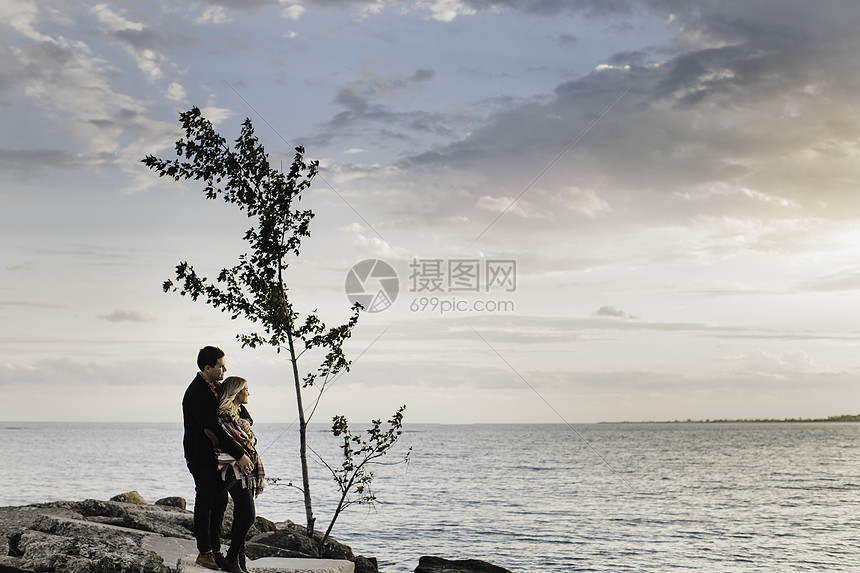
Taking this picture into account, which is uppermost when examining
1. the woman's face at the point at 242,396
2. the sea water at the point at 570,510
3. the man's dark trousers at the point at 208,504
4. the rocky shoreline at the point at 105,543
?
the woman's face at the point at 242,396

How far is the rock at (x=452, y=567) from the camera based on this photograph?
49.3 feet

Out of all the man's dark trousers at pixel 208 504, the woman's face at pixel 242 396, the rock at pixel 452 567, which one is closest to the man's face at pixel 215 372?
the woman's face at pixel 242 396

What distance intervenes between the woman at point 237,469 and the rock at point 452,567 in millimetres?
7942

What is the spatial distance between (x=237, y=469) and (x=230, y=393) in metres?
0.79

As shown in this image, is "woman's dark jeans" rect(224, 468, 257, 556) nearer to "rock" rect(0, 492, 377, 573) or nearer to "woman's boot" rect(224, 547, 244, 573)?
"woman's boot" rect(224, 547, 244, 573)

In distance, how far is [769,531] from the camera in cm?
3147

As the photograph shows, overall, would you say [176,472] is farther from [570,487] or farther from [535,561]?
[535,561]

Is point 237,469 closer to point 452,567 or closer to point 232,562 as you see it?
point 232,562

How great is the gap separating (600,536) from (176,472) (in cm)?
4406

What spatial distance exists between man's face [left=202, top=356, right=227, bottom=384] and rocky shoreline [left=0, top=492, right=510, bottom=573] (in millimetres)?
2102

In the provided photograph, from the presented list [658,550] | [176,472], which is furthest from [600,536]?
[176,472]

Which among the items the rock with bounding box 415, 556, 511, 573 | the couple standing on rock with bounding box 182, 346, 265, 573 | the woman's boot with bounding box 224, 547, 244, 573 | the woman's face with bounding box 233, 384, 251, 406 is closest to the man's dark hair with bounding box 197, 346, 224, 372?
the couple standing on rock with bounding box 182, 346, 265, 573

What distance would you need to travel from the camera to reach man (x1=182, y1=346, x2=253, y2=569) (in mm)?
7535

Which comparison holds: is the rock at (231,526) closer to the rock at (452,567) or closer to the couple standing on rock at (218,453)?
the rock at (452,567)
